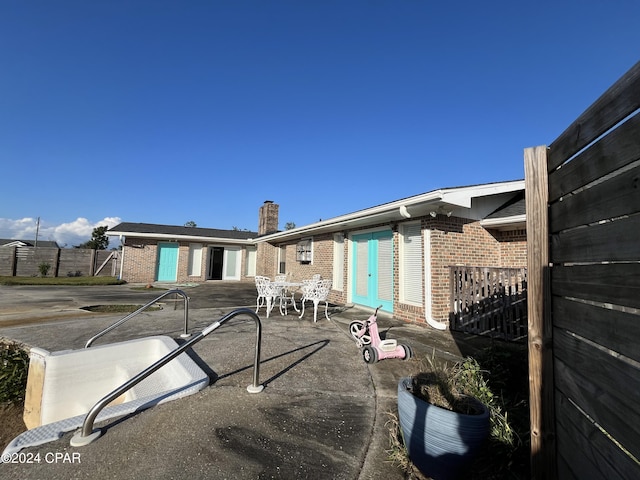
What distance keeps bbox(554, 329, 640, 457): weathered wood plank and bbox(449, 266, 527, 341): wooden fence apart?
425 cm

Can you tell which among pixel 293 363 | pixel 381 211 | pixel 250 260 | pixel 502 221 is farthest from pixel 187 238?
pixel 502 221

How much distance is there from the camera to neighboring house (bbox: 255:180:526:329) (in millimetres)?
6098

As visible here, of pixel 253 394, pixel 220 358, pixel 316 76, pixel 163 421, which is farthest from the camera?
pixel 316 76

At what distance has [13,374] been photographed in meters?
4.31

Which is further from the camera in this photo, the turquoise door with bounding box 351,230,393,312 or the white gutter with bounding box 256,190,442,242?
the turquoise door with bounding box 351,230,393,312

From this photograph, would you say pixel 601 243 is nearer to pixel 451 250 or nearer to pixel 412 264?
pixel 451 250

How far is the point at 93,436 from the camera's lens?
83.0 inches

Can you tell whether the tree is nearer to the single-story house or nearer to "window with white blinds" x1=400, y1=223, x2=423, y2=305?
the single-story house

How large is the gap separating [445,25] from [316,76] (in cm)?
456

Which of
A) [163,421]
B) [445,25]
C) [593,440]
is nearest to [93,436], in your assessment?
[163,421]

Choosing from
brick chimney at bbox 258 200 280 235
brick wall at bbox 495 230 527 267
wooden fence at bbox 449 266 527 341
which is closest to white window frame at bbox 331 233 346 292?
wooden fence at bbox 449 266 527 341

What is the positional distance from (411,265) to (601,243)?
5887mm

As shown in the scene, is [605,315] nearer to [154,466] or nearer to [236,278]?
[154,466]

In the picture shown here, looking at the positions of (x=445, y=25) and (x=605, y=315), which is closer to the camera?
(x=605, y=315)
